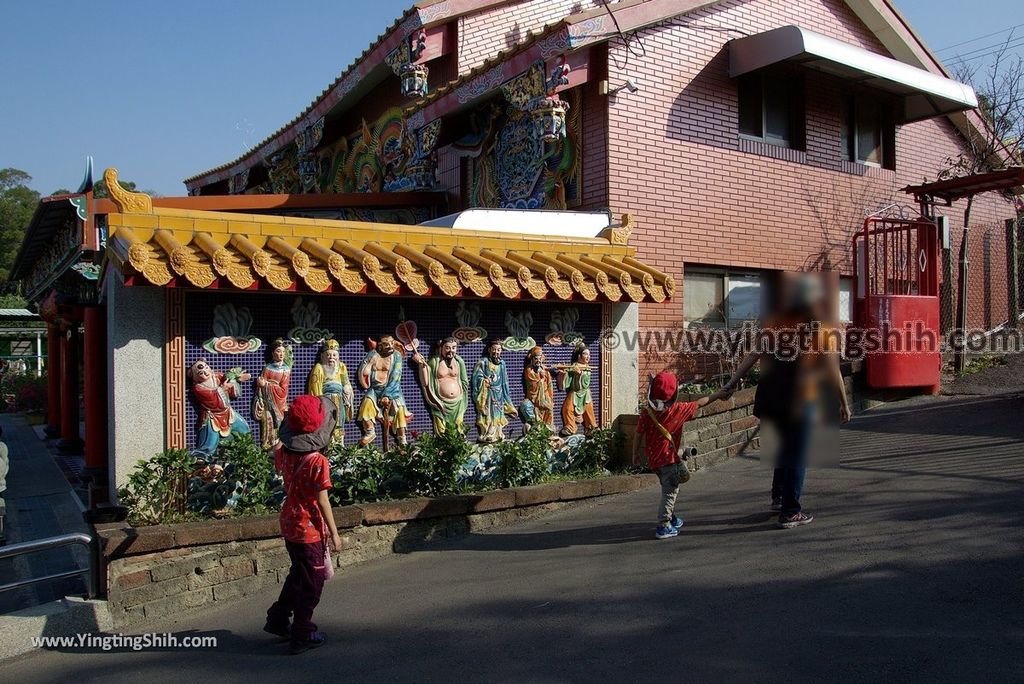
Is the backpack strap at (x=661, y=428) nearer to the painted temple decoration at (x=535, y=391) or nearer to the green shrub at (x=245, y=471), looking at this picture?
the painted temple decoration at (x=535, y=391)

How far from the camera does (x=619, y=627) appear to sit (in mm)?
4875

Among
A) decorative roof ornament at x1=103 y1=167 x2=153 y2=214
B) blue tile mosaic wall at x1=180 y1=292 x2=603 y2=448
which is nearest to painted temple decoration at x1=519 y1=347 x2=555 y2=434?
blue tile mosaic wall at x1=180 y1=292 x2=603 y2=448

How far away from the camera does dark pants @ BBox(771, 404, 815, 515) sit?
6.21 m

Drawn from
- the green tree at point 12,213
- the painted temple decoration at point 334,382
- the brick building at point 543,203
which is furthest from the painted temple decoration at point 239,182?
the green tree at point 12,213

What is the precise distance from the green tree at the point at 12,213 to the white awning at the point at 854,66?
117 ft

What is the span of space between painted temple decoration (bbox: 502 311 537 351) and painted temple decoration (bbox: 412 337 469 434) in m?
0.56

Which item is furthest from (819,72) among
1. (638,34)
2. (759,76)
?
(638,34)

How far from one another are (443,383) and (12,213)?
44.5m

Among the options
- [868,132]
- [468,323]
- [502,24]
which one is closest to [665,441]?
[468,323]

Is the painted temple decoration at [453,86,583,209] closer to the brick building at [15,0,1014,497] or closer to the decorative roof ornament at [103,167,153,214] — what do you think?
the brick building at [15,0,1014,497]

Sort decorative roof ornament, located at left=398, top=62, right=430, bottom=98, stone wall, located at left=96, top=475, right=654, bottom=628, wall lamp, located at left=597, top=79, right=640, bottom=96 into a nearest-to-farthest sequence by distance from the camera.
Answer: stone wall, located at left=96, top=475, right=654, bottom=628 < wall lamp, located at left=597, top=79, right=640, bottom=96 < decorative roof ornament, located at left=398, top=62, right=430, bottom=98

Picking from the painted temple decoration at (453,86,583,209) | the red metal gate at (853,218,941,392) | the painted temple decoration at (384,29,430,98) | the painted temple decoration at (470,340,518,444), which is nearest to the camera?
the painted temple decoration at (470,340,518,444)

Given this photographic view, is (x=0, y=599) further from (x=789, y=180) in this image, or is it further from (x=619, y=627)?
(x=789, y=180)

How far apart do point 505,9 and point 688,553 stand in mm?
9286
